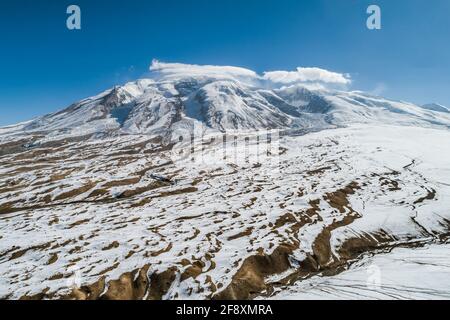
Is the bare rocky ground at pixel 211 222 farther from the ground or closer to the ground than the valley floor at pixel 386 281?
farther from the ground

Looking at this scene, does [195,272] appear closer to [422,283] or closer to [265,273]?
[265,273]

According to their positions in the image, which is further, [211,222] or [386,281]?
[211,222]

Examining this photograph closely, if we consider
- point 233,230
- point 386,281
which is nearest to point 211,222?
point 233,230

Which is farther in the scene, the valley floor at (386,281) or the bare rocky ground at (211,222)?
the bare rocky ground at (211,222)

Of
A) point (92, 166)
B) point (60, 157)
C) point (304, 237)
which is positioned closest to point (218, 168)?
point (92, 166)

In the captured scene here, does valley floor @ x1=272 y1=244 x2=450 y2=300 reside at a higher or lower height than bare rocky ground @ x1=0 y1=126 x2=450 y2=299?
lower

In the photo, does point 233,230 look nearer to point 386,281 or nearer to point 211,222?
point 211,222

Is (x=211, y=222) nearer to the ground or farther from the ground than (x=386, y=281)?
farther from the ground

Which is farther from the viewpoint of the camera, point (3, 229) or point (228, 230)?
point (3, 229)
